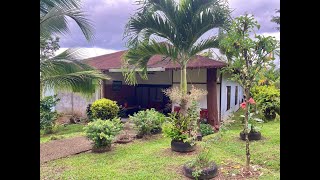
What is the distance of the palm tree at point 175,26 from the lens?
7488 mm

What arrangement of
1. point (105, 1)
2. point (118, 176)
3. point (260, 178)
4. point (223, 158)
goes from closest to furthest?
point (105, 1) < point (260, 178) < point (118, 176) < point (223, 158)

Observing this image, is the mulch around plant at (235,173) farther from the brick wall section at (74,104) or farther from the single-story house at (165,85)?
the brick wall section at (74,104)

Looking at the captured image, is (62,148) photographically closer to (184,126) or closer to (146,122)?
(146,122)

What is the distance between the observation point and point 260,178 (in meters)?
4.38

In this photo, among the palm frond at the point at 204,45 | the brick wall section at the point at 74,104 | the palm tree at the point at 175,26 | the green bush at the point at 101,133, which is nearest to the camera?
the green bush at the point at 101,133

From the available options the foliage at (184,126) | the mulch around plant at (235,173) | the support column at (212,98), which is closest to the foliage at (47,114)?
the foliage at (184,126)

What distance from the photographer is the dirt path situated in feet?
21.2

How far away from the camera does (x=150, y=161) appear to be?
557 cm

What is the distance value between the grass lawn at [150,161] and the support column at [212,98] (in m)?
2.76

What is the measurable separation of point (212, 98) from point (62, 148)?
225 inches

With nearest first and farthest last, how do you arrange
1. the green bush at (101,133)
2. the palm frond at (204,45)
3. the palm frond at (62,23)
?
the palm frond at (62,23), the green bush at (101,133), the palm frond at (204,45)
